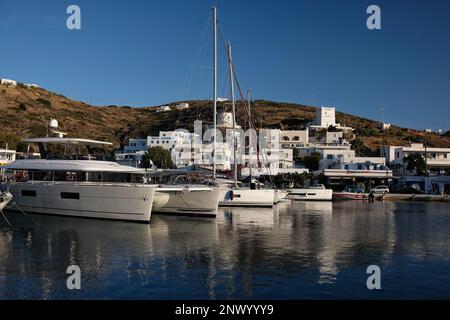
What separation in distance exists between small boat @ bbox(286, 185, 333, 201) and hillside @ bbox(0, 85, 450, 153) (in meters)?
55.7

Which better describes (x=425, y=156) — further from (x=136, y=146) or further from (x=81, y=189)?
(x=81, y=189)

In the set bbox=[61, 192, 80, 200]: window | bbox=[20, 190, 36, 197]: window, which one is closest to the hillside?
bbox=[20, 190, 36, 197]: window

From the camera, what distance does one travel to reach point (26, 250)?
68.4ft

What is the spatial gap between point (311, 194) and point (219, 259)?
43.4 meters

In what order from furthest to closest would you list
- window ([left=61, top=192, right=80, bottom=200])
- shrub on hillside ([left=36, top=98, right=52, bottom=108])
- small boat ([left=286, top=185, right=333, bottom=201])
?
shrub on hillside ([left=36, top=98, right=52, bottom=108]) → small boat ([left=286, top=185, right=333, bottom=201]) → window ([left=61, top=192, right=80, bottom=200])

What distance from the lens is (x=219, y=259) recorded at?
19500 millimetres

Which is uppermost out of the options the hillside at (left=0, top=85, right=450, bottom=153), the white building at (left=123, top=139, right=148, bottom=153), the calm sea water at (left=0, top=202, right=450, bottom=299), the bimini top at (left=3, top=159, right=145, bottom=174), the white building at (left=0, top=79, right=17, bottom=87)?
the white building at (left=0, top=79, right=17, bottom=87)

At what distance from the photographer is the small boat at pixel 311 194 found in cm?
6103

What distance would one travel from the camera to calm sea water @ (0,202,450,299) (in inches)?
580

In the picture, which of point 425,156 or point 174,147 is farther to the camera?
point 174,147

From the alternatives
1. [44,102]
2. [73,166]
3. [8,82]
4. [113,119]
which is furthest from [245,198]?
[113,119]

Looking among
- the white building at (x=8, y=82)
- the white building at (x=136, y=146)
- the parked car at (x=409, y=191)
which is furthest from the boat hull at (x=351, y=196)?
the white building at (x=8, y=82)

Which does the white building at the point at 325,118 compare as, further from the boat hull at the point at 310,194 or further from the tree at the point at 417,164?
the boat hull at the point at 310,194

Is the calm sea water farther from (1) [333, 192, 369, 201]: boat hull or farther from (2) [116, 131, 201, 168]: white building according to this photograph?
(2) [116, 131, 201, 168]: white building
